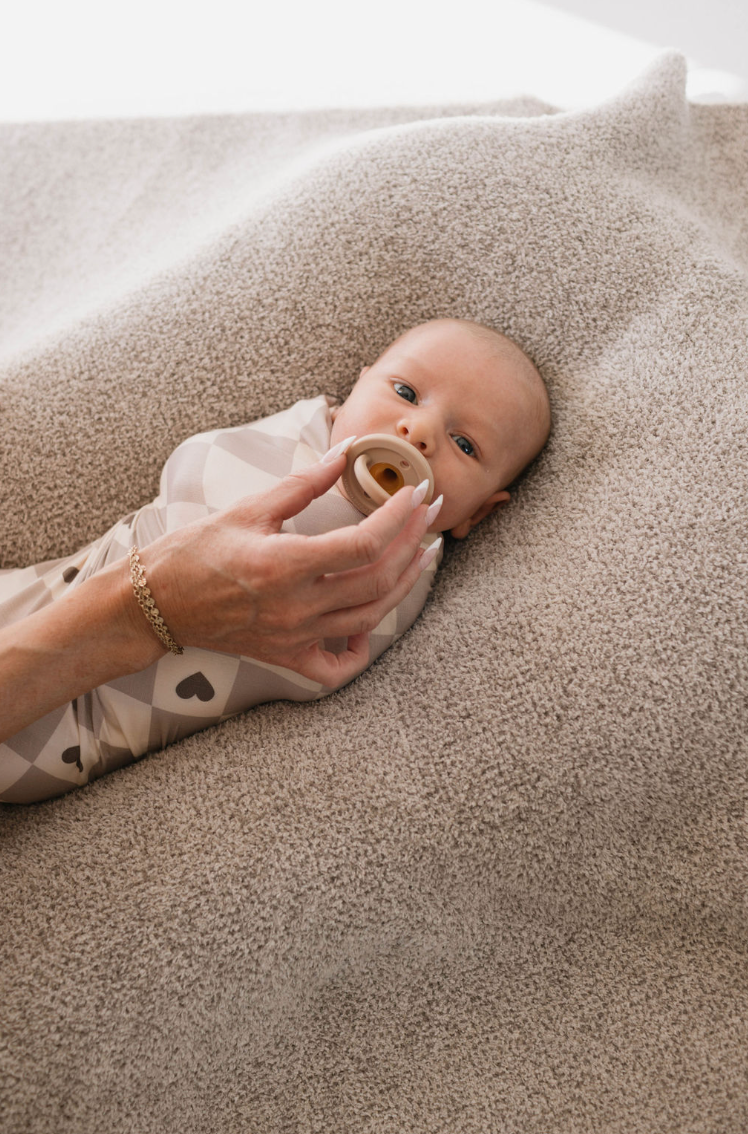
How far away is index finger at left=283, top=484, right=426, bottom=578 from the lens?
2.97ft

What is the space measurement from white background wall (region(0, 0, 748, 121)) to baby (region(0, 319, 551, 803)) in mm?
1328

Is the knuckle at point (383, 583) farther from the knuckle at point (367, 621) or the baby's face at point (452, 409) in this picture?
the baby's face at point (452, 409)

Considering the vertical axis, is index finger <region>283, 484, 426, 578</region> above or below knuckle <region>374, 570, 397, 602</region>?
above

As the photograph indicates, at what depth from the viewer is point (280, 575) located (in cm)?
92

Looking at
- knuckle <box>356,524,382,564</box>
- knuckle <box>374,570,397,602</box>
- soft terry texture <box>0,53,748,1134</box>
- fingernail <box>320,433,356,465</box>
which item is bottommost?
soft terry texture <box>0,53,748,1134</box>

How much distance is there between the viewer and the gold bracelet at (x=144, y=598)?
989 millimetres

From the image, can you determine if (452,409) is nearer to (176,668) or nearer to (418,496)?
(418,496)

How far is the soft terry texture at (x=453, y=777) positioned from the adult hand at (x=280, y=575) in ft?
0.65

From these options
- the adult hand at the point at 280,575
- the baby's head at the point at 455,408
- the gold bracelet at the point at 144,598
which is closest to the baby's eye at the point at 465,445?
the baby's head at the point at 455,408

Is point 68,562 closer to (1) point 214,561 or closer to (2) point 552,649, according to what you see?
(1) point 214,561

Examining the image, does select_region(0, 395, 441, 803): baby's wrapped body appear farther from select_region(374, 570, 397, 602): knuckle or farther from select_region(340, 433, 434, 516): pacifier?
select_region(374, 570, 397, 602): knuckle

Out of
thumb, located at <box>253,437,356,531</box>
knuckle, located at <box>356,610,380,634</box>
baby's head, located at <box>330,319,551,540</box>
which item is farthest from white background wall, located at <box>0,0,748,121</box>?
knuckle, located at <box>356,610,380,634</box>

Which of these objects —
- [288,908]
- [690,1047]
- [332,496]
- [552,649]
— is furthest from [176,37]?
[690,1047]

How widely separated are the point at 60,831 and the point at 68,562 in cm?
42
